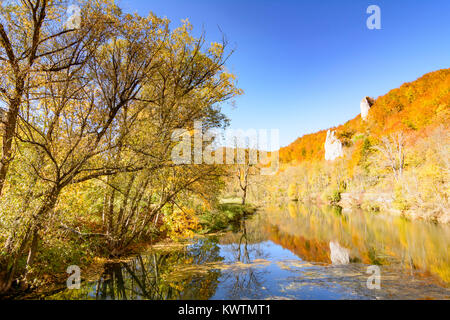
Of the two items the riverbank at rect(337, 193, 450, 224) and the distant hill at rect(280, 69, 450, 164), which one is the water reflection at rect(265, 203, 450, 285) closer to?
the riverbank at rect(337, 193, 450, 224)

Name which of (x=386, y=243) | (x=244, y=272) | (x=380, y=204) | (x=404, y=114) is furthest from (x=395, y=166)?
(x=404, y=114)

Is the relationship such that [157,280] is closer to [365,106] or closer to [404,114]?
[404,114]

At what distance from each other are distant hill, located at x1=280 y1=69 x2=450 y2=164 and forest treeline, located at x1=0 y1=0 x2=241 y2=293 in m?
39.6

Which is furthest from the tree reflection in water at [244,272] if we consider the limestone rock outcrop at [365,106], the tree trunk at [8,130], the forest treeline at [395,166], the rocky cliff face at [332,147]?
the limestone rock outcrop at [365,106]

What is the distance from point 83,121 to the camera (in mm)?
6363

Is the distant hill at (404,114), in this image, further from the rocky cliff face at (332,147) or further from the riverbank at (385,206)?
A: the riverbank at (385,206)

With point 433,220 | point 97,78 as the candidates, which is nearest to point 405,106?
point 433,220

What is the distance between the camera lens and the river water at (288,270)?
6074 mm

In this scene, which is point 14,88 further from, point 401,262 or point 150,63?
point 401,262

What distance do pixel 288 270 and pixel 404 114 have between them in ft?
196

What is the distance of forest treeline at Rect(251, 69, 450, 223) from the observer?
18078mm

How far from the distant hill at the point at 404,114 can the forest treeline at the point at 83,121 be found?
39.6 m

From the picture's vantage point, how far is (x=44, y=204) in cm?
521

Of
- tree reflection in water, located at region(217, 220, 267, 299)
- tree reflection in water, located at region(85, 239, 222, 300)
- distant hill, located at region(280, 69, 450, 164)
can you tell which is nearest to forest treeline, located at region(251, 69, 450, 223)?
distant hill, located at region(280, 69, 450, 164)
